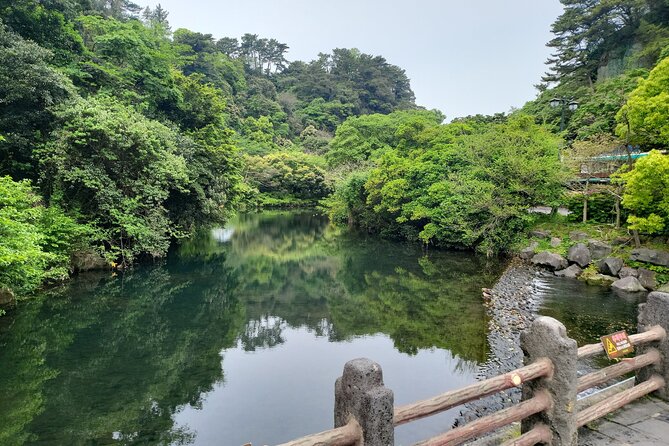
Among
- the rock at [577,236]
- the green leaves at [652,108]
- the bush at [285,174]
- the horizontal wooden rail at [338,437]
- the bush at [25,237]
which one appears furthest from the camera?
the bush at [285,174]

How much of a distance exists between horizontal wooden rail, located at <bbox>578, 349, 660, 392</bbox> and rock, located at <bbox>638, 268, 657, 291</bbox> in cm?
1211

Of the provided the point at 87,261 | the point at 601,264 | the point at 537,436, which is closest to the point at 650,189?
the point at 601,264

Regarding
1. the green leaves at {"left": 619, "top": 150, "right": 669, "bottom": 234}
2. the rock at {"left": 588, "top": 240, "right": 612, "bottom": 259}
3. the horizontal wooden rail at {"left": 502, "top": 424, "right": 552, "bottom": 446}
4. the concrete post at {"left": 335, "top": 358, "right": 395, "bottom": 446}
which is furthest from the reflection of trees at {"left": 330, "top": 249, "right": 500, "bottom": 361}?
the concrete post at {"left": 335, "top": 358, "right": 395, "bottom": 446}

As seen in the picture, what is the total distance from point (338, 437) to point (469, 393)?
116 cm

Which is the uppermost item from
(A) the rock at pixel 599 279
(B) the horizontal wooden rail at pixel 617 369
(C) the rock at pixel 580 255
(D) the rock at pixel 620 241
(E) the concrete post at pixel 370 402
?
(E) the concrete post at pixel 370 402

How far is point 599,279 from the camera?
15.3 meters

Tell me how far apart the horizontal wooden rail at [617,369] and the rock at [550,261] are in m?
14.1

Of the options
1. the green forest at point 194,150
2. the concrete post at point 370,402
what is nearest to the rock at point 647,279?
the green forest at point 194,150

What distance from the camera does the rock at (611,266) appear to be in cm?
1538

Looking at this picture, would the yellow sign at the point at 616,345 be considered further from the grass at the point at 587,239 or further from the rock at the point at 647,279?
the grass at the point at 587,239

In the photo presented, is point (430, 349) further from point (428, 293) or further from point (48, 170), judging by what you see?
point (48, 170)

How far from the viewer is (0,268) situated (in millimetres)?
9742

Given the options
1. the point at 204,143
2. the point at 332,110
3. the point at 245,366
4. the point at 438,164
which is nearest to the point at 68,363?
the point at 245,366

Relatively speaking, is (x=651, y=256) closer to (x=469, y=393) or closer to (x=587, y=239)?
(x=587, y=239)
